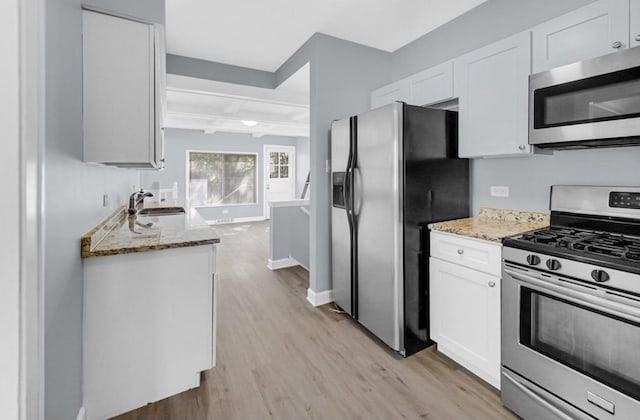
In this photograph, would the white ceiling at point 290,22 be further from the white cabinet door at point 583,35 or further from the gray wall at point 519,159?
the white cabinet door at point 583,35

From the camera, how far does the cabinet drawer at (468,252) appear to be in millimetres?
1700

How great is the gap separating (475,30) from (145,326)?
3.12 meters

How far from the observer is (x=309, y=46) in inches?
119

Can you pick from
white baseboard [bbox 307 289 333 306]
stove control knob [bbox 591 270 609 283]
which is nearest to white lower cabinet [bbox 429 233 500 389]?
stove control knob [bbox 591 270 609 283]

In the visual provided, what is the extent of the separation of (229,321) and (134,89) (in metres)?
1.94

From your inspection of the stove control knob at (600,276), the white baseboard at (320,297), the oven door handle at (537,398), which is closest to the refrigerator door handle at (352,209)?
the white baseboard at (320,297)

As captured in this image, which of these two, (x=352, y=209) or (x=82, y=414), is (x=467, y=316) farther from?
(x=82, y=414)

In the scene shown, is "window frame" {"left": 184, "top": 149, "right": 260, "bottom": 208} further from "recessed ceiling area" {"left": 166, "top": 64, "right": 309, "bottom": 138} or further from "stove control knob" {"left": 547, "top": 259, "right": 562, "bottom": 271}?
"stove control knob" {"left": 547, "top": 259, "right": 562, "bottom": 271}

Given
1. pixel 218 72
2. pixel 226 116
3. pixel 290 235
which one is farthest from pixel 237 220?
pixel 218 72

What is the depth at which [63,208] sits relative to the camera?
3.85ft

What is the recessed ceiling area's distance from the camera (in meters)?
3.78

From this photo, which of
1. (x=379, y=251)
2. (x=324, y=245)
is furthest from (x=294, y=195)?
(x=379, y=251)

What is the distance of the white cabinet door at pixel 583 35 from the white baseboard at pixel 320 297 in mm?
2407

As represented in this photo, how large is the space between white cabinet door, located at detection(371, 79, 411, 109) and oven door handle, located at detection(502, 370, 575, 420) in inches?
86.3
